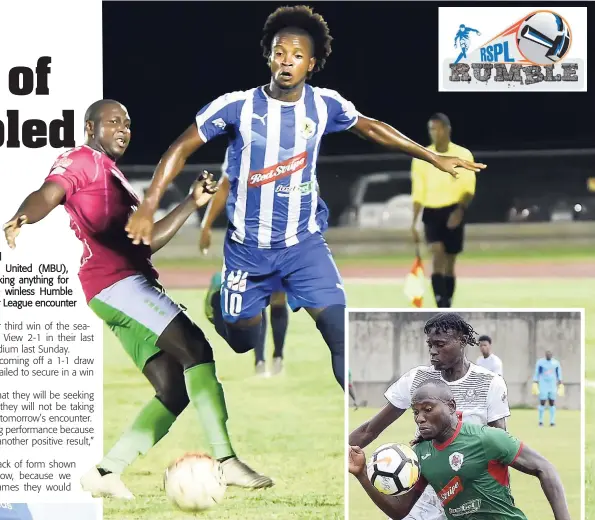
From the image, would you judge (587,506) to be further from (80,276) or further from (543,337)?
(80,276)

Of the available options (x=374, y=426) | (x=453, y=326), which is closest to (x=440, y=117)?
(x=453, y=326)

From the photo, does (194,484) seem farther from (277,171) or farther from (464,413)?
(277,171)

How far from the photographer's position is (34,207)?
555cm

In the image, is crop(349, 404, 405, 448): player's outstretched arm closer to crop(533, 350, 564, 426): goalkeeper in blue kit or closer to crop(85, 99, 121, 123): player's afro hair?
crop(533, 350, 564, 426): goalkeeper in blue kit

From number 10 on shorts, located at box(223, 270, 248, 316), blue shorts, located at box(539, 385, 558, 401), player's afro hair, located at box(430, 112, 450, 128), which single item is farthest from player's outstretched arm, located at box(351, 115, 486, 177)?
blue shorts, located at box(539, 385, 558, 401)

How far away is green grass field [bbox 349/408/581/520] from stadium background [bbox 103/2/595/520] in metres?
0.12

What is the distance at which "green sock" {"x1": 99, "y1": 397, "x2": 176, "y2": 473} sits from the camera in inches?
222

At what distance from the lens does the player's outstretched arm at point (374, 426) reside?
5.52m

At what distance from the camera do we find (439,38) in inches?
221

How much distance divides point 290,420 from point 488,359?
100 cm

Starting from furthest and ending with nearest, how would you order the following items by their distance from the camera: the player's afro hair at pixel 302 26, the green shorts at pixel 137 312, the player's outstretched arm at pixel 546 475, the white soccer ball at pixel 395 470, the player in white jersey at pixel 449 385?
the green shorts at pixel 137 312
the player's afro hair at pixel 302 26
the player in white jersey at pixel 449 385
the white soccer ball at pixel 395 470
the player's outstretched arm at pixel 546 475

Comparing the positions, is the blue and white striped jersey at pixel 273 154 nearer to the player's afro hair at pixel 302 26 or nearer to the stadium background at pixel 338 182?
the stadium background at pixel 338 182

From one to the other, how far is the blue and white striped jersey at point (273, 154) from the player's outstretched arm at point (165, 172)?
62 mm

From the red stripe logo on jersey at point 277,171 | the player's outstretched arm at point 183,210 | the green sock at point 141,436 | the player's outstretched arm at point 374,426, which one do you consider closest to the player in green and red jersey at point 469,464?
the player's outstretched arm at point 374,426
